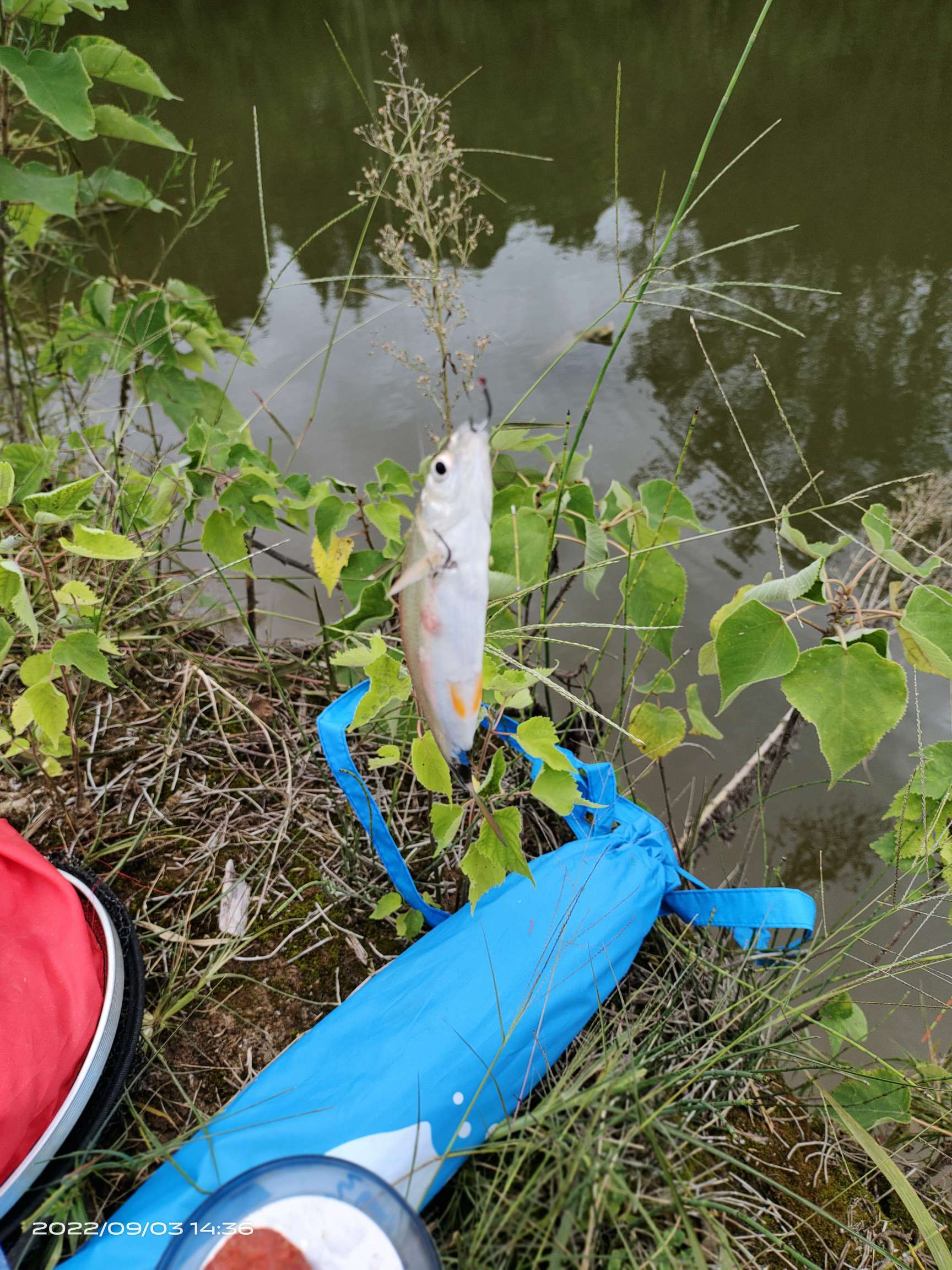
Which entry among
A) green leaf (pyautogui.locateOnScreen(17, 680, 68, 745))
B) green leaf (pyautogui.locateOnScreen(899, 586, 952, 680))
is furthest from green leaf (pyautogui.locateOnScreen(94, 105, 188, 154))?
green leaf (pyautogui.locateOnScreen(899, 586, 952, 680))

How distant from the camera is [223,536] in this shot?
5.27 ft

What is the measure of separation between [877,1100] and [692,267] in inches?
179

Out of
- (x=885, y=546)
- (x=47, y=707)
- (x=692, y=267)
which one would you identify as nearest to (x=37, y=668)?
(x=47, y=707)

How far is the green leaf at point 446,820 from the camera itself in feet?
3.66

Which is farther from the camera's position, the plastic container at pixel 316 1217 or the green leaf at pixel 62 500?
the green leaf at pixel 62 500

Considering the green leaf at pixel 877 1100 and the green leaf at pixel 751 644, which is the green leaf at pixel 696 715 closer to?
the green leaf at pixel 751 644

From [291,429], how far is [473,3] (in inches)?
468

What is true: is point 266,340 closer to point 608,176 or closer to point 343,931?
point 608,176

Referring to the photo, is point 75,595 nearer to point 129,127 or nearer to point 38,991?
point 38,991

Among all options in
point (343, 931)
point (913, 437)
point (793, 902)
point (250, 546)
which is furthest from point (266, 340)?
A: point (793, 902)

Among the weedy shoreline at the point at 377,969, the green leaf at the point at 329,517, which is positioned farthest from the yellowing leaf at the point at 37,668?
the green leaf at the point at 329,517

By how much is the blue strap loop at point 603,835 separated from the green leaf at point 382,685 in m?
0.12

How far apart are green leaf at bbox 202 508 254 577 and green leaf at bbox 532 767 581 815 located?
2.69ft

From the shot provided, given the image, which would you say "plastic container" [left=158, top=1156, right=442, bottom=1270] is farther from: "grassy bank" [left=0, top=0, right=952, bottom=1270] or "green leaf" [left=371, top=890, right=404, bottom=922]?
"green leaf" [left=371, top=890, right=404, bottom=922]
